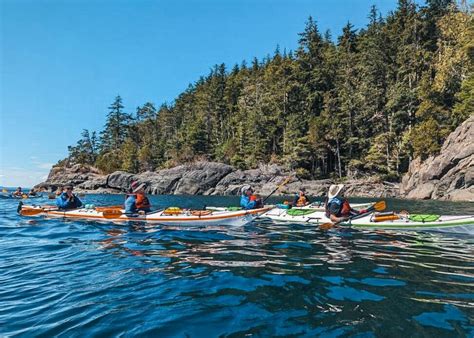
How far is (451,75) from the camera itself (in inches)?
1801

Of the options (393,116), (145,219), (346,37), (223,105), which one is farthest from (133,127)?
(145,219)

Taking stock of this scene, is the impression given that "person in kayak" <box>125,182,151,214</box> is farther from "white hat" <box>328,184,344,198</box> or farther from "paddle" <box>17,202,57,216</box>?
"white hat" <box>328,184,344,198</box>

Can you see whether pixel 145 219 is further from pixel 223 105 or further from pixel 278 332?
pixel 223 105

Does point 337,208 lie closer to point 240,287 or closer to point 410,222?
point 410,222

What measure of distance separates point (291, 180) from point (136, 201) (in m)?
41.5

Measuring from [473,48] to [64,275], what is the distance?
166ft

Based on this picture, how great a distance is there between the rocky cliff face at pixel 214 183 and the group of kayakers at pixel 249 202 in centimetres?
3117

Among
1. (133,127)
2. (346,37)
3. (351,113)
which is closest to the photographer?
(351,113)

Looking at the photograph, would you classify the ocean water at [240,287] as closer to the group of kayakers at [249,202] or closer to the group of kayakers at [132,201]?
the group of kayakers at [249,202]

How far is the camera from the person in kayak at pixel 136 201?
619 inches

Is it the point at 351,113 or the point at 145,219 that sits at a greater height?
the point at 351,113

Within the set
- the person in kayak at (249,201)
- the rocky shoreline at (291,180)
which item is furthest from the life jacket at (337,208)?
the rocky shoreline at (291,180)

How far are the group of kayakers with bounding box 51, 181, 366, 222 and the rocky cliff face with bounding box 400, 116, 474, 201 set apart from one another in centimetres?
2396

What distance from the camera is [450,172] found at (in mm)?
37688
